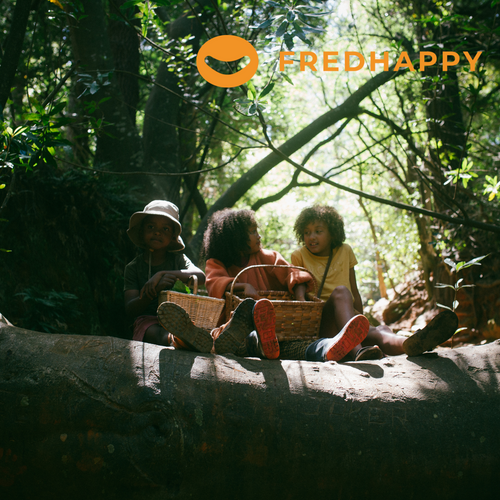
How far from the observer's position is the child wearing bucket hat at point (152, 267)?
3.10m

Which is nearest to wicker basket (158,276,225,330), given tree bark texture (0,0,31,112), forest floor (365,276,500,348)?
tree bark texture (0,0,31,112)

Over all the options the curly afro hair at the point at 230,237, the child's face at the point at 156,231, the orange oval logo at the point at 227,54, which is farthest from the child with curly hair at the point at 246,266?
the orange oval logo at the point at 227,54

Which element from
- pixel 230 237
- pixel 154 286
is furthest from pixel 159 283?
pixel 230 237

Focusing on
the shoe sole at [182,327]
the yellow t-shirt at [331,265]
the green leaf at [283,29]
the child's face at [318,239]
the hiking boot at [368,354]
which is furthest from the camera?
the child's face at [318,239]

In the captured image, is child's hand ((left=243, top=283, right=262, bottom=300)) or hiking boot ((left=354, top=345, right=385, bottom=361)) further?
child's hand ((left=243, top=283, right=262, bottom=300))

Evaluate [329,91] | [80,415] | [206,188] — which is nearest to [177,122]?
[80,415]

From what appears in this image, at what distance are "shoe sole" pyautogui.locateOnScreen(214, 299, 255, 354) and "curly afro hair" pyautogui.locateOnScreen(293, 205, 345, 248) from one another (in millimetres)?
1685

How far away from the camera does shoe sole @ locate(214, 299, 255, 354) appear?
234 centimetres

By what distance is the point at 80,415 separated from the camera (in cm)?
186

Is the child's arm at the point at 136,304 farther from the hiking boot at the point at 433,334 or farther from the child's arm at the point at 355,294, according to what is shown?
the hiking boot at the point at 433,334

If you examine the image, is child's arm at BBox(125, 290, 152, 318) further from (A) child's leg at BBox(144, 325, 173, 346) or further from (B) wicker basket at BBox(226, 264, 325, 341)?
(B) wicker basket at BBox(226, 264, 325, 341)

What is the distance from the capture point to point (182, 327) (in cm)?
219

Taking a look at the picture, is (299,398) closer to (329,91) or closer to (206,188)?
(206,188)

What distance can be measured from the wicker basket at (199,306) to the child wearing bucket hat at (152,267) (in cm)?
31
